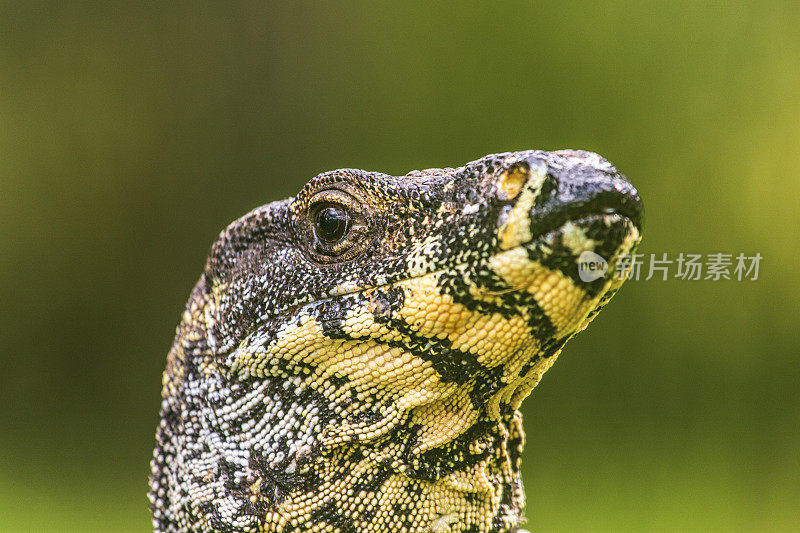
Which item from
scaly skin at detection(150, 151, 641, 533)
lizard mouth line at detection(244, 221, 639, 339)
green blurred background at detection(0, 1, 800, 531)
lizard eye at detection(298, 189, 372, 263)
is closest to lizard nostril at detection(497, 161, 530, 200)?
scaly skin at detection(150, 151, 641, 533)

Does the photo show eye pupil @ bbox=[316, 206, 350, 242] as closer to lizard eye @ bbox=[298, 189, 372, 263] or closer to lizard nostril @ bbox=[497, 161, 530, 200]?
lizard eye @ bbox=[298, 189, 372, 263]

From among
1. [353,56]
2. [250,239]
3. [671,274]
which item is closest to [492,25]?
[353,56]

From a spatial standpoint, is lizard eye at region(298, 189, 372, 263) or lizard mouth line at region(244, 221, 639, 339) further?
lizard eye at region(298, 189, 372, 263)

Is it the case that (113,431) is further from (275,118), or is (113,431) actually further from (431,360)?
(431,360)

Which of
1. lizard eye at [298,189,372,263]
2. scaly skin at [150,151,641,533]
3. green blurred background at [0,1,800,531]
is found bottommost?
scaly skin at [150,151,641,533]

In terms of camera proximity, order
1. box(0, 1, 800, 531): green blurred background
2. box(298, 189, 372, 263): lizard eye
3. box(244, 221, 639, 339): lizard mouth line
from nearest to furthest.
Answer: box(244, 221, 639, 339): lizard mouth line, box(298, 189, 372, 263): lizard eye, box(0, 1, 800, 531): green blurred background

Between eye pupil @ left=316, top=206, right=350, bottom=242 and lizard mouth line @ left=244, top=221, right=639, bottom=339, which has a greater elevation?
eye pupil @ left=316, top=206, right=350, bottom=242

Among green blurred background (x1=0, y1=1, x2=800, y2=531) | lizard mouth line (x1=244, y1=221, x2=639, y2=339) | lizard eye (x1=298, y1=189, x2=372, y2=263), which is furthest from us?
green blurred background (x1=0, y1=1, x2=800, y2=531)

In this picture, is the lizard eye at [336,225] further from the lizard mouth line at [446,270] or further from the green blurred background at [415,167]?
the green blurred background at [415,167]
